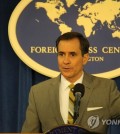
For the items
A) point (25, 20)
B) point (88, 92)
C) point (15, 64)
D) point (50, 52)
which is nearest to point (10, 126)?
point (15, 64)

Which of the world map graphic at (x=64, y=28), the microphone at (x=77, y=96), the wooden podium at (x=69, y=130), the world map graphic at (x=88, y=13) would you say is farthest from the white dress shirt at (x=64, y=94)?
the world map graphic at (x=88, y=13)

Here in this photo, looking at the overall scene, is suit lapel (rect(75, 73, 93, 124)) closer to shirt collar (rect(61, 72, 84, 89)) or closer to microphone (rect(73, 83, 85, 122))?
shirt collar (rect(61, 72, 84, 89))

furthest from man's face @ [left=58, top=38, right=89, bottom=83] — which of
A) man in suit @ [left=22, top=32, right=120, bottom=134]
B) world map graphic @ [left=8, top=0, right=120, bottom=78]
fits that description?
world map graphic @ [left=8, top=0, right=120, bottom=78]

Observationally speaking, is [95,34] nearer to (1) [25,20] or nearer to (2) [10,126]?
(1) [25,20]

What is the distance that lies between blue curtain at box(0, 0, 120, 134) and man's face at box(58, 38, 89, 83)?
98 centimetres

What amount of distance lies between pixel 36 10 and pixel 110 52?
64 cm

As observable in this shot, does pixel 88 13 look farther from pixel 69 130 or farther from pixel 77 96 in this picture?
pixel 69 130

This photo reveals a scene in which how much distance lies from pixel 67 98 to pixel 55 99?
6 cm

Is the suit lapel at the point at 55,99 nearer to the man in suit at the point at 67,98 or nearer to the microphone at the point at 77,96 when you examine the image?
the man in suit at the point at 67,98

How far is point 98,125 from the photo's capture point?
128 cm

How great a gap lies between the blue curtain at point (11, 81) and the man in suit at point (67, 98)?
0.89 metres

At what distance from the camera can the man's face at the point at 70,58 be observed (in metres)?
1.28

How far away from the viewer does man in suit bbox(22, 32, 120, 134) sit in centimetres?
129

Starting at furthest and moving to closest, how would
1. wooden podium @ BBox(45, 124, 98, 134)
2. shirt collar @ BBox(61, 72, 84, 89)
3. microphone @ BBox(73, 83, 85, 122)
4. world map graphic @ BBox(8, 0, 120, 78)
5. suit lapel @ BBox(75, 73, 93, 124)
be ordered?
1. world map graphic @ BBox(8, 0, 120, 78)
2. shirt collar @ BBox(61, 72, 84, 89)
3. suit lapel @ BBox(75, 73, 93, 124)
4. microphone @ BBox(73, 83, 85, 122)
5. wooden podium @ BBox(45, 124, 98, 134)
